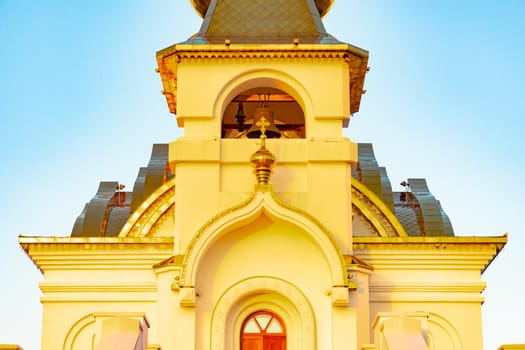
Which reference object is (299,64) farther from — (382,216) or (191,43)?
(382,216)

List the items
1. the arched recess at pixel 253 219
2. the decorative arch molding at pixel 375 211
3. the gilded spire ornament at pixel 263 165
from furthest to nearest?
the decorative arch molding at pixel 375 211, the gilded spire ornament at pixel 263 165, the arched recess at pixel 253 219

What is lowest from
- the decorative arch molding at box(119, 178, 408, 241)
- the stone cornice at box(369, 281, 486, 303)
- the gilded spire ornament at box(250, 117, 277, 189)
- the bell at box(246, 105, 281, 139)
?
the stone cornice at box(369, 281, 486, 303)

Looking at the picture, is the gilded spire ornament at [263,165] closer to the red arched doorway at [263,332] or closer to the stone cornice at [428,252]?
the red arched doorway at [263,332]

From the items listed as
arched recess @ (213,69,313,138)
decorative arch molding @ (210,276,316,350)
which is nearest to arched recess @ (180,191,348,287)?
decorative arch molding @ (210,276,316,350)

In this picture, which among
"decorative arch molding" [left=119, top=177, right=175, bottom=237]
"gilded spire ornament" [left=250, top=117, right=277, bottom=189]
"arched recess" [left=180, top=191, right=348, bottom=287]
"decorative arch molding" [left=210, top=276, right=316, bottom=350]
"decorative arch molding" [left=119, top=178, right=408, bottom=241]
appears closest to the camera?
"arched recess" [left=180, top=191, right=348, bottom=287]

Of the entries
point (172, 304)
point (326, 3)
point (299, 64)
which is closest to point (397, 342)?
point (172, 304)

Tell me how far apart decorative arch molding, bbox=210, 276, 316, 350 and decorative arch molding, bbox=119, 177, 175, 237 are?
487 centimetres

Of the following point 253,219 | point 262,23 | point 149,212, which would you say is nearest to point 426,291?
point 253,219

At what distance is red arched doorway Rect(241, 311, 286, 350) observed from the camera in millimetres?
24422

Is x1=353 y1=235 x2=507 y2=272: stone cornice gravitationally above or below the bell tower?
below

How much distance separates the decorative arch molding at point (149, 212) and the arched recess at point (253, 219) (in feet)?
15.9

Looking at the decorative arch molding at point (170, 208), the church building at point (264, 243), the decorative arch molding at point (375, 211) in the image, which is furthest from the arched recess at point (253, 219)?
the decorative arch molding at point (170, 208)

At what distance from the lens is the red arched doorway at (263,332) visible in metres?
24.4

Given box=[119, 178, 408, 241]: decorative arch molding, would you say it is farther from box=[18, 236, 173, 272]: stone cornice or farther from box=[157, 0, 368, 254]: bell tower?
box=[157, 0, 368, 254]: bell tower
